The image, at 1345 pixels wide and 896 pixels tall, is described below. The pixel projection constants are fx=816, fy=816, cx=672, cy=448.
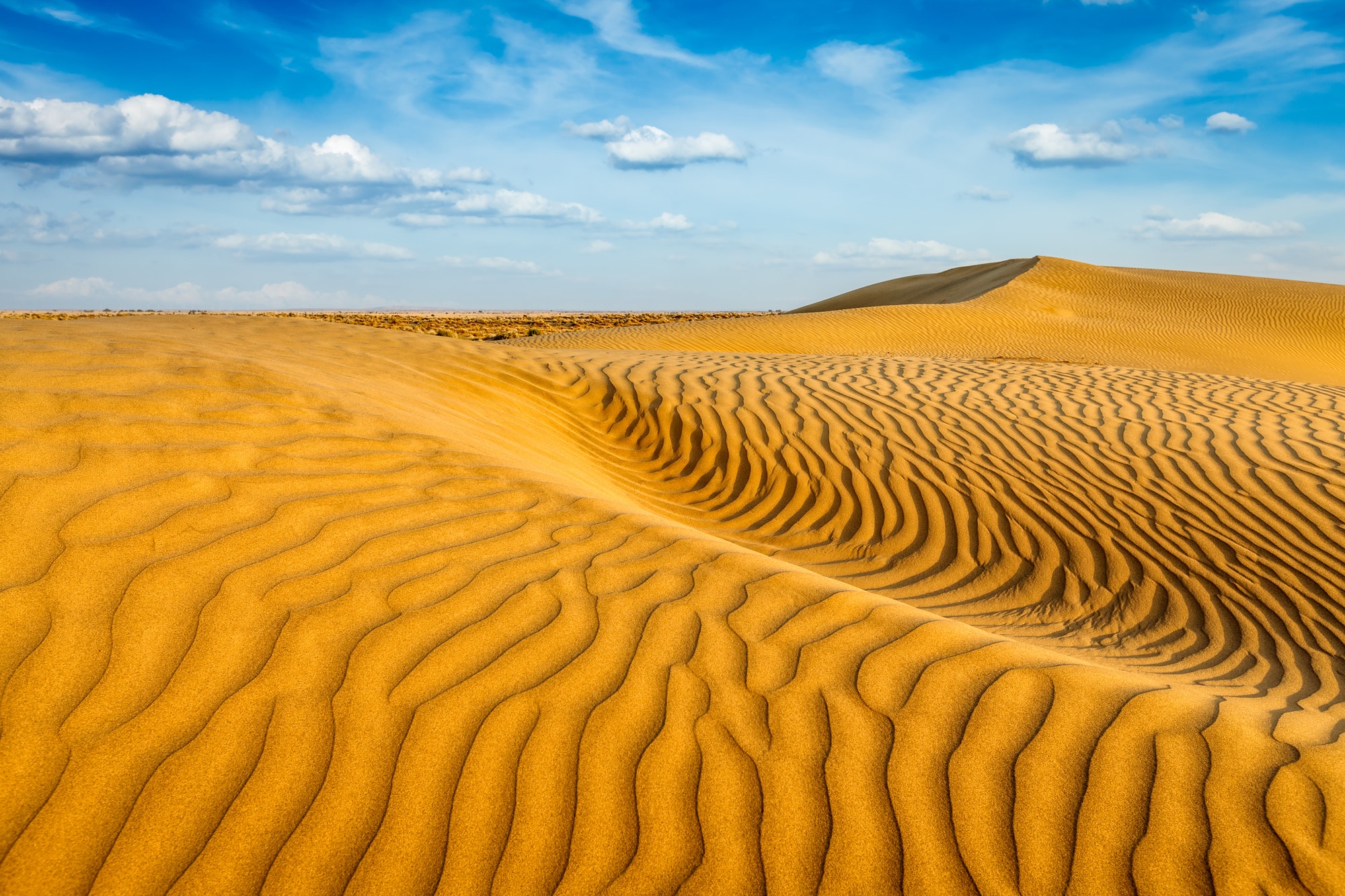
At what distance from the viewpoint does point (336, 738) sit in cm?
200

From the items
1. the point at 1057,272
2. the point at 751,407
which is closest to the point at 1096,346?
the point at 1057,272

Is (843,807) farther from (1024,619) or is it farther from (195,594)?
(1024,619)

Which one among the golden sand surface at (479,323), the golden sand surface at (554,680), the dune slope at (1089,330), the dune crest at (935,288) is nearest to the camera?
the golden sand surface at (554,680)

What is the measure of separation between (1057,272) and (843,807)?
3121cm

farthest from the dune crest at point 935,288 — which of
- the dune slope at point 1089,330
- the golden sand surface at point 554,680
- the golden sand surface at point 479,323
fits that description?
the golden sand surface at point 554,680

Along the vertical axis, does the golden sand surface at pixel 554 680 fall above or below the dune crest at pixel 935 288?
below

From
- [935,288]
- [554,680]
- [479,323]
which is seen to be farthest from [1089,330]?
[479,323]

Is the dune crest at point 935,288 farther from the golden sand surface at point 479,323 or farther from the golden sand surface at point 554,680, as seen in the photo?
the golden sand surface at point 554,680

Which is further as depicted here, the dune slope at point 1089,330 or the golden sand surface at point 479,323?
the golden sand surface at point 479,323

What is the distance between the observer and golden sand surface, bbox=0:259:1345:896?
70.6 inches

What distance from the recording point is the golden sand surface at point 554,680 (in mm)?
1792

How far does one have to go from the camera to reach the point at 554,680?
2.27 meters

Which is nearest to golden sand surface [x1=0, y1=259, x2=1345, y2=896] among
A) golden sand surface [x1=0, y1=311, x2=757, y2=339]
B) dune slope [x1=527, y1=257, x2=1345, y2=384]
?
golden sand surface [x1=0, y1=311, x2=757, y2=339]

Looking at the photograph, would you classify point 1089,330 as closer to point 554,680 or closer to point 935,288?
point 935,288
